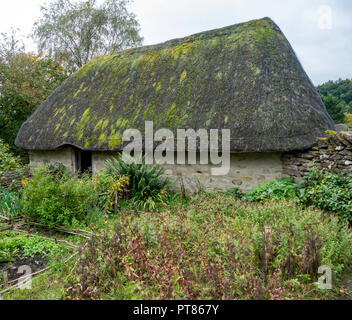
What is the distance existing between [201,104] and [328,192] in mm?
3431

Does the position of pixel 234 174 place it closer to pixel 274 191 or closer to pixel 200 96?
pixel 274 191

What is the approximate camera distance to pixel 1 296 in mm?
2748

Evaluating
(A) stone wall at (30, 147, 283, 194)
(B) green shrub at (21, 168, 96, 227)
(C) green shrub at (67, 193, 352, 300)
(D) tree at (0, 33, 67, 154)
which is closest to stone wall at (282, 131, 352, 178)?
(A) stone wall at (30, 147, 283, 194)

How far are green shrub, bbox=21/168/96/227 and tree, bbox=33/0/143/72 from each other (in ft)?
50.2

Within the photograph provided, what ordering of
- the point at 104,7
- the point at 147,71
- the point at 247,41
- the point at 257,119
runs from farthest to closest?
the point at 104,7, the point at 147,71, the point at 247,41, the point at 257,119

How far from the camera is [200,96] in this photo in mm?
6852

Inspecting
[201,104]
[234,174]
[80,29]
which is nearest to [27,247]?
[234,174]

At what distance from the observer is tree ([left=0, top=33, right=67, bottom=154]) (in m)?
13.8

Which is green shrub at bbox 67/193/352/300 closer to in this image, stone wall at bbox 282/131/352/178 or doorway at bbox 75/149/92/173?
stone wall at bbox 282/131/352/178

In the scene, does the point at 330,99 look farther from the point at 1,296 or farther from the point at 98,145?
the point at 1,296

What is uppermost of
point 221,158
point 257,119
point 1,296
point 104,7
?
point 104,7

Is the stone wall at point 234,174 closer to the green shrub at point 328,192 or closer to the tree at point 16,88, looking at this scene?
the green shrub at point 328,192
